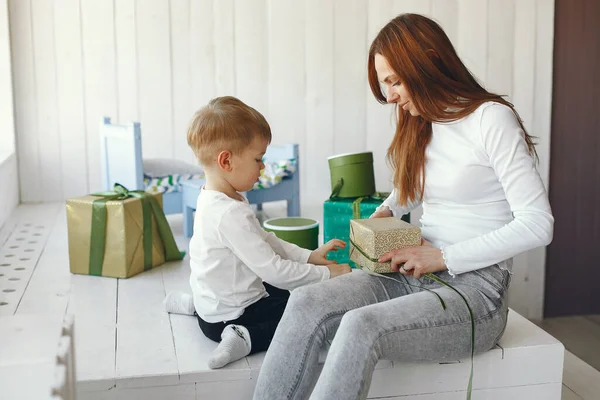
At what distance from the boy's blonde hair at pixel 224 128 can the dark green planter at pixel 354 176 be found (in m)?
0.84

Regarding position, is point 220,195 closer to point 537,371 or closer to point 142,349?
point 142,349

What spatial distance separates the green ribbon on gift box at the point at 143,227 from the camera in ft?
8.20

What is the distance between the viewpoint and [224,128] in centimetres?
186

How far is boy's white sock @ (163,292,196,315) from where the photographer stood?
83.4 inches

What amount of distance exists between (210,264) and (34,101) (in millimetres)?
2267

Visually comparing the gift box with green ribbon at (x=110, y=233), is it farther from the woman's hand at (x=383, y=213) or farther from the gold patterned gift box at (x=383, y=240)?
the gold patterned gift box at (x=383, y=240)

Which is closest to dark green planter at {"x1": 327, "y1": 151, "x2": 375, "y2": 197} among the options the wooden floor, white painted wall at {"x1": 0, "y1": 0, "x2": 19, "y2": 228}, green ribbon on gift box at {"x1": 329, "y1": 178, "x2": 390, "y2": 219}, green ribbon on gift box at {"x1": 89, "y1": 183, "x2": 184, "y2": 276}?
green ribbon on gift box at {"x1": 329, "y1": 178, "x2": 390, "y2": 219}

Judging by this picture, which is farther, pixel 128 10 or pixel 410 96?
pixel 128 10

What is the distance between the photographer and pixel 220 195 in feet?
6.18

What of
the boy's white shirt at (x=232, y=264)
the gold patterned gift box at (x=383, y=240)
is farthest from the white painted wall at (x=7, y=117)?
the gold patterned gift box at (x=383, y=240)

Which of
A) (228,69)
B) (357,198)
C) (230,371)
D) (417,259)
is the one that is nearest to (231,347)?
(230,371)

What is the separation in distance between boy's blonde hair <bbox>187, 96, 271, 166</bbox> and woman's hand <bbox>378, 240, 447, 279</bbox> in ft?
1.46

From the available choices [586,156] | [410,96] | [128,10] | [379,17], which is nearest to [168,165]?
[128,10]

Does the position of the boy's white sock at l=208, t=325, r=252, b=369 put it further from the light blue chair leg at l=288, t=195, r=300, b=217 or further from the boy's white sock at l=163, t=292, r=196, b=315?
the light blue chair leg at l=288, t=195, r=300, b=217
